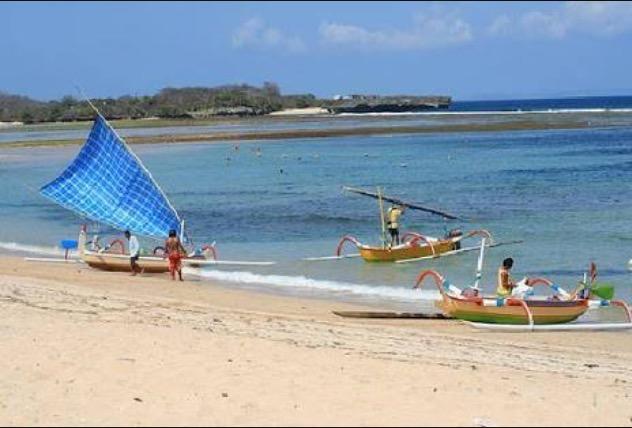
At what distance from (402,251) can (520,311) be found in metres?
7.54

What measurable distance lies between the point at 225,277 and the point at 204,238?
23.0ft

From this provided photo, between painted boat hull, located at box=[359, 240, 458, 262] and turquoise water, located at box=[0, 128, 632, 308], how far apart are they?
0.92 feet

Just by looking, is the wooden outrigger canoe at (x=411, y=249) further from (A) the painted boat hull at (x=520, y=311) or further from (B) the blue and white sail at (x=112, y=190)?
(A) the painted boat hull at (x=520, y=311)

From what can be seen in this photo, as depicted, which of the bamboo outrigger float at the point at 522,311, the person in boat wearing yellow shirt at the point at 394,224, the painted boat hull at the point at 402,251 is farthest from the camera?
the person in boat wearing yellow shirt at the point at 394,224

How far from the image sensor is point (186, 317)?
14070 mm

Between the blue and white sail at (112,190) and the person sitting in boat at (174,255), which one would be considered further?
the blue and white sail at (112,190)

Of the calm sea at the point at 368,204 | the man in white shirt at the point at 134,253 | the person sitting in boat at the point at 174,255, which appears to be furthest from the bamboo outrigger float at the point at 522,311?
the man in white shirt at the point at 134,253

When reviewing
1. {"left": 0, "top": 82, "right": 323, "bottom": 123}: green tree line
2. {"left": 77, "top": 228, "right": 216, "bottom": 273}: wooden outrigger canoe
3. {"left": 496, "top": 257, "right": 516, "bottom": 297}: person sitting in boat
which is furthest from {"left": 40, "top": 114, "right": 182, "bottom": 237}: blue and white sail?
{"left": 0, "top": 82, "right": 323, "bottom": 123}: green tree line

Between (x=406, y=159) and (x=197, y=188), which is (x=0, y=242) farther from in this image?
(x=406, y=159)

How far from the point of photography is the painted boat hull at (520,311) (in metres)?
14.9

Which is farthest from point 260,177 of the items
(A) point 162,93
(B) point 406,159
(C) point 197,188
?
(A) point 162,93

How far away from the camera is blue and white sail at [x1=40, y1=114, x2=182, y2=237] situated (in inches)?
923

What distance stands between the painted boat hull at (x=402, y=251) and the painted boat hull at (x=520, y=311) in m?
6.96

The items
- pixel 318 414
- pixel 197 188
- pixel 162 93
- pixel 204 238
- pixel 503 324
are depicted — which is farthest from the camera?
pixel 162 93
